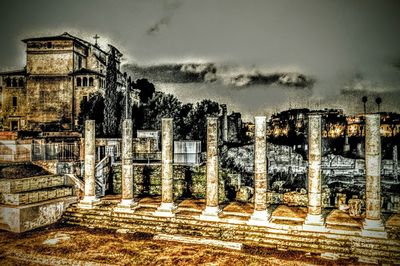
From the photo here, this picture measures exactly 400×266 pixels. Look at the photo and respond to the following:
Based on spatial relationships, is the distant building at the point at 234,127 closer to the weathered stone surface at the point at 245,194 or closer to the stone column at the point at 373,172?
the weathered stone surface at the point at 245,194

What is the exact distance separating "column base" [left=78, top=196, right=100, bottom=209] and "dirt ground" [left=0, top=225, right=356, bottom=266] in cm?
169

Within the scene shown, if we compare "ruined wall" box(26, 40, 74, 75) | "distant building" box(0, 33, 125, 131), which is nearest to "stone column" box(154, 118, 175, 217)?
"distant building" box(0, 33, 125, 131)

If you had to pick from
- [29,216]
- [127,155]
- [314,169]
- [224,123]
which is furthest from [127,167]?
[224,123]

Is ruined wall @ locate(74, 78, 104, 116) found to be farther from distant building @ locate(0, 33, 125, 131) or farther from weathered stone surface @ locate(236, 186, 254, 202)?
weathered stone surface @ locate(236, 186, 254, 202)

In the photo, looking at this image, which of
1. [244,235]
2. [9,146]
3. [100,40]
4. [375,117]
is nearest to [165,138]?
[244,235]

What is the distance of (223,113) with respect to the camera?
70.1ft

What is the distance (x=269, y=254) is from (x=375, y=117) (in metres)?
4.95

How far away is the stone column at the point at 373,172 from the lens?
8.75 m

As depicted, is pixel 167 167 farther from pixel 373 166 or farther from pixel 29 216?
pixel 373 166

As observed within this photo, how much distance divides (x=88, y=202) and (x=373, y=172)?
33.2 ft

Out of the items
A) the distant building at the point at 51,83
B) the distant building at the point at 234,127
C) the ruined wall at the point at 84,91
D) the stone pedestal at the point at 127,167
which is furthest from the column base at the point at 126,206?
the ruined wall at the point at 84,91

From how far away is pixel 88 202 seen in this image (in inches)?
478

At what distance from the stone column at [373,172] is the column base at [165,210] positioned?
6098 mm

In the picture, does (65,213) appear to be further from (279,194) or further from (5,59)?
(5,59)
